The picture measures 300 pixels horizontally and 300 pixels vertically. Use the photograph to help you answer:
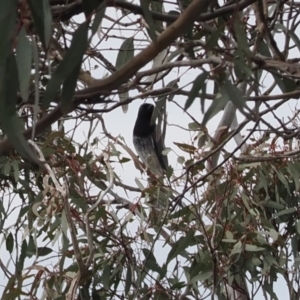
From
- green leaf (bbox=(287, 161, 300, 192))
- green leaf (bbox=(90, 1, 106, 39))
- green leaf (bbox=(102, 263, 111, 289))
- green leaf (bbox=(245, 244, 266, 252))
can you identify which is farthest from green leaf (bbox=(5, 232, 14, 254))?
green leaf (bbox=(90, 1, 106, 39))

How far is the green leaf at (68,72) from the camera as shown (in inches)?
38.1

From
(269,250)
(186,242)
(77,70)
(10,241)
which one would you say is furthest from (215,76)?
(10,241)

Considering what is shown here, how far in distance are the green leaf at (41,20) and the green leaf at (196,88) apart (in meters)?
0.18

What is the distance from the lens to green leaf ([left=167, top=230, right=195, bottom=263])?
6.46 ft

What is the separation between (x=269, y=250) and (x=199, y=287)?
0.74 feet

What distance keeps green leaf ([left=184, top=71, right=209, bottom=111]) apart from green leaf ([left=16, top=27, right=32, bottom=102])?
20 centimetres

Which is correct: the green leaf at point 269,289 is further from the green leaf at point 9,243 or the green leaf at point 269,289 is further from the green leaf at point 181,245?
the green leaf at point 9,243

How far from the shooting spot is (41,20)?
0.94 metres

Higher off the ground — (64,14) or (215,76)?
(64,14)

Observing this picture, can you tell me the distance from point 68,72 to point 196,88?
0.54 feet

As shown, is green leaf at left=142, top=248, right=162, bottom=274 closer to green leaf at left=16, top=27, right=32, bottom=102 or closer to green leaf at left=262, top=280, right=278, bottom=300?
green leaf at left=262, top=280, right=278, bottom=300

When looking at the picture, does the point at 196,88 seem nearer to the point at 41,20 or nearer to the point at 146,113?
the point at 41,20

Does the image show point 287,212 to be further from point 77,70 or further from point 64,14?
point 77,70

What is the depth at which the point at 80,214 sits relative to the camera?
85.0 inches
